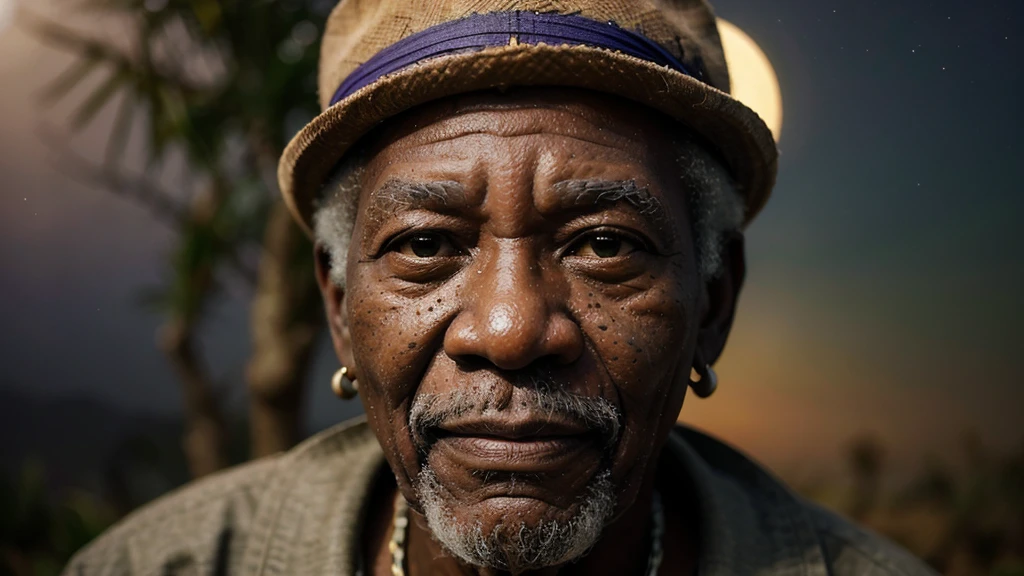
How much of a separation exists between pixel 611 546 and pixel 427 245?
0.98 m

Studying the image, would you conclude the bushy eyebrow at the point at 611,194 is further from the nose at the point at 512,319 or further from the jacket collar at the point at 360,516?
the jacket collar at the point at 360,516

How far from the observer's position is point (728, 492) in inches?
97.8

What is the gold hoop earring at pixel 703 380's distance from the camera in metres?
2.14

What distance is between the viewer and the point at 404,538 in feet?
7.71

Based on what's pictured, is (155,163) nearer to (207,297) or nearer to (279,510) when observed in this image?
(207,297)

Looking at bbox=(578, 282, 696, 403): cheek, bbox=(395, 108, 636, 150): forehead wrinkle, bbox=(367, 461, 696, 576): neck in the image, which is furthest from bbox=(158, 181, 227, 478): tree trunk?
bbox=(578, 282, 696, 403): cheek

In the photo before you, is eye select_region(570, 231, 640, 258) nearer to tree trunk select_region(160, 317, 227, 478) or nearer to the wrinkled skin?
the wrinkled skin

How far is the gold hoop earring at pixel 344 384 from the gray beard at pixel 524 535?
47 centimetres

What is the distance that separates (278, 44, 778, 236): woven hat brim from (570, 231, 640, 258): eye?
33 centimetres

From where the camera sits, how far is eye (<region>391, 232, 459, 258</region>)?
1861 mm

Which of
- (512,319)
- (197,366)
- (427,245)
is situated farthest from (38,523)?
(512,319)

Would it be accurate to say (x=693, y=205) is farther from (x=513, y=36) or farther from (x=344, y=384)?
(x=344, y=384)

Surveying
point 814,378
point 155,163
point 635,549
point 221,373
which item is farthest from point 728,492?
point 221,373

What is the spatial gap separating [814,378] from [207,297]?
3.26m
